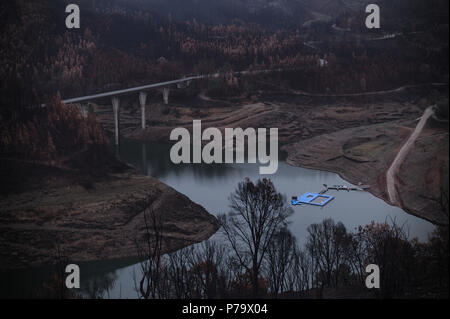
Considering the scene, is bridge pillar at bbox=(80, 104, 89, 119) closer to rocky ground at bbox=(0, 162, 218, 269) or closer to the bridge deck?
the bridge deck

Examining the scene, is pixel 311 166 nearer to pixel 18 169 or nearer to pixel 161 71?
pixel 161 71

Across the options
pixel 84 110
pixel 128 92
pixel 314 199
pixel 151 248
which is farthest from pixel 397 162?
pixel 128 92

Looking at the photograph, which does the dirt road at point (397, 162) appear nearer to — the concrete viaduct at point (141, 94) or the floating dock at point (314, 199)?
the floating dock at point (314, 199)

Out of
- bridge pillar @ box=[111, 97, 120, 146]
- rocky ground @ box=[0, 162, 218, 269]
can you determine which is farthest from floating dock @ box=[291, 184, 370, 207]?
bridge pillar @ box=[111, 97, 120, 146]

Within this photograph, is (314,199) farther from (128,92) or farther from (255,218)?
(128,92)

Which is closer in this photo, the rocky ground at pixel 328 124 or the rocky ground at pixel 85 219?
the rocky ground at pixel 85 219

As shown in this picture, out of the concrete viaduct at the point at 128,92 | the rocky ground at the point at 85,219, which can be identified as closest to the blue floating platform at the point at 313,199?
the rocky ground at the point at 85,219
